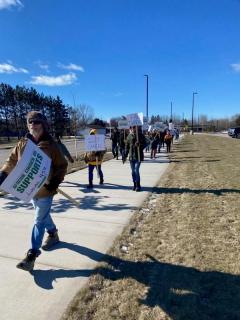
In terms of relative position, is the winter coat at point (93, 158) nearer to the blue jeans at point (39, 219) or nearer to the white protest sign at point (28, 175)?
the blue jeans at point (39, 219)

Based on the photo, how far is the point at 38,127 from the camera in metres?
4.17

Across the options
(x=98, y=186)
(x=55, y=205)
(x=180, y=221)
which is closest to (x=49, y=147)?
(x=180, y=221)

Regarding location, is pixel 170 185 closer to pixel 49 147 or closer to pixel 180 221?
pixel 180 221

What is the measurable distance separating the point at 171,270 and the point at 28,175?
2.01 m

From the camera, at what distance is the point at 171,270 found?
4086mm

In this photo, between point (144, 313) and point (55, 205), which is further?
point (55, 205)

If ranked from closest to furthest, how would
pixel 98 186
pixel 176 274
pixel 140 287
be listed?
pixel 140 287
pixel 176 274
pixel 98 186

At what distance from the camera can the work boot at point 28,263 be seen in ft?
13.3

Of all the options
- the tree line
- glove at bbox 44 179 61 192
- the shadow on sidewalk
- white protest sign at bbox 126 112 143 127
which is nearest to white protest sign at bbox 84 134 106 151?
white protest sign at bbox 126 112 143 127

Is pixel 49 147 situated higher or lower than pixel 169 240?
higher

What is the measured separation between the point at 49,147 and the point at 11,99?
67420mm

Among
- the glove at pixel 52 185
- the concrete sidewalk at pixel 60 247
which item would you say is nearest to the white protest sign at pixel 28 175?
the glove at pixel 52 185

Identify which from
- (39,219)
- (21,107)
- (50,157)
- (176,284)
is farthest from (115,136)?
(21,107)

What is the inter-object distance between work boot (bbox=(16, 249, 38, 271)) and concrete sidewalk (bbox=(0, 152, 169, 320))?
0.08 meters
